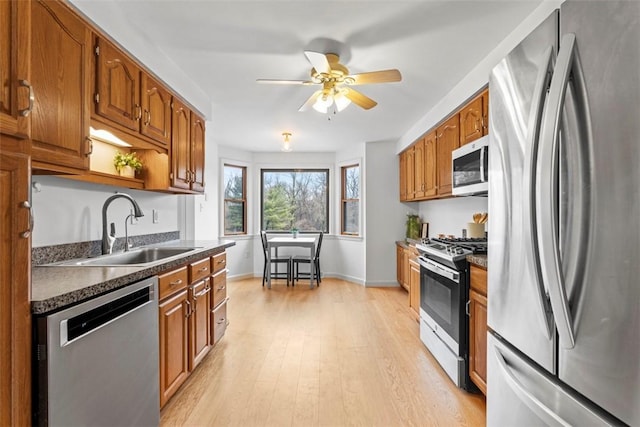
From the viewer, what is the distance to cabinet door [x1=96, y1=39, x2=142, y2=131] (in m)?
1.83

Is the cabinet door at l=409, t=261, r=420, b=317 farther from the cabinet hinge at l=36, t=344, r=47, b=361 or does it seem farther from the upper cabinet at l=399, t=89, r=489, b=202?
the cabinet hinge at l=36, t=344, r=47, b=361

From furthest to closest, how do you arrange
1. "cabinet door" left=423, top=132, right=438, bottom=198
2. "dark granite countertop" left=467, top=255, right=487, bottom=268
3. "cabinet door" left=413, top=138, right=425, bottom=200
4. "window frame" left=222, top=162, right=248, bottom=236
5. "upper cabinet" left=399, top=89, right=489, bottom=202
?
"window frame" left=222, top=162, right=248, bottom=236
"cabinet door" left=413, top=138, right=425, bottom=200
"cabinet door" left=423, top=132, right=438, bottom=198
"upper cabinet" left=399, top=89, right=489, bottom=202
"dark granite countertop" left=467, top=255, right=487, bottom=268

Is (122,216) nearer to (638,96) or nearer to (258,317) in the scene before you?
(258,317)

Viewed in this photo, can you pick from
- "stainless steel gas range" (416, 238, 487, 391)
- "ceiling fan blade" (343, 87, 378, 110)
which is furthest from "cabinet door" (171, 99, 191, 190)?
"stainless steel gas range" (416, 238, 487, 391)

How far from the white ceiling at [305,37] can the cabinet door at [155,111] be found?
0.86 ft

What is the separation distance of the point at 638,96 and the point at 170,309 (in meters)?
2.17

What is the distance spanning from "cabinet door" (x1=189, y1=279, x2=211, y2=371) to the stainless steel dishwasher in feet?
1.81

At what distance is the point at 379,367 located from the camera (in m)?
2.53

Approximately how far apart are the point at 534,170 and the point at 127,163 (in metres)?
2.53

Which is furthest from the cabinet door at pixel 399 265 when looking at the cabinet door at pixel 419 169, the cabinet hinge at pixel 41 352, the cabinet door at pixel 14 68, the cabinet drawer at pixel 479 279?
the cabinet door at pixel 14 68

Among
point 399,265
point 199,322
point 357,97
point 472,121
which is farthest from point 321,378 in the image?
point 399,265

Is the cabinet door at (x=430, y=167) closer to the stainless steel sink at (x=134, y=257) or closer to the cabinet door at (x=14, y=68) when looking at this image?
the stainless steel sink at (x=134, y=257)

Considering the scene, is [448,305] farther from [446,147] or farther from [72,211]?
[72,211]

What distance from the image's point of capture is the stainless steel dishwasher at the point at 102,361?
1.08 meters
